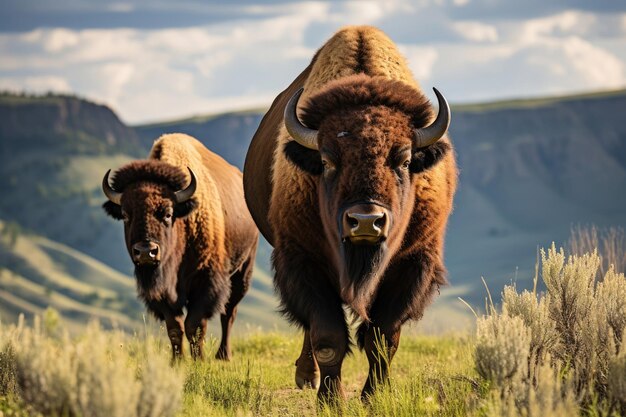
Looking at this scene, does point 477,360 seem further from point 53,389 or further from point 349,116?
point 53,389

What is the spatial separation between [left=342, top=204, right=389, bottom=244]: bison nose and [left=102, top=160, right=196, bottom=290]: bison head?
406 cm

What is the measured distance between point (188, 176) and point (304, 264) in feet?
13.3

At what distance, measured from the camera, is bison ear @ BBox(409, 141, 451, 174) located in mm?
6449

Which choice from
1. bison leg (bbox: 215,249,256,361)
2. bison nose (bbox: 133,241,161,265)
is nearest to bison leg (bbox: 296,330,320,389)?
bison nose (bbox: 133,241,161,265)

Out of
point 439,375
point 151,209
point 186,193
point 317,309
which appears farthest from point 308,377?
point 186,193

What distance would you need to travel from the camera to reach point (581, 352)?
5930 millimetres

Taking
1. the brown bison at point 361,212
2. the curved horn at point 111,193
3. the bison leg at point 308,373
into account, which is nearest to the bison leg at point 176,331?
the curved horn at point 111,193

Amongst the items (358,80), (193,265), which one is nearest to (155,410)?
(358,80)

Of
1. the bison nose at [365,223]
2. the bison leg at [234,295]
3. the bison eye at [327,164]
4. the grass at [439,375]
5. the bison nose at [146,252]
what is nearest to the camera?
the grass at [439,375]

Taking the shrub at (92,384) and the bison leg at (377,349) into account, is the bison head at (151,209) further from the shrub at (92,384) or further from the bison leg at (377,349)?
the shrub at (92,384)

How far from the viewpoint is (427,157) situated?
21.5ft

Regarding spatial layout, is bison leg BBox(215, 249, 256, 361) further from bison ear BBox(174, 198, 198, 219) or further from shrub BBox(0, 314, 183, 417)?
shrub BBox(0, 314, 183, 417)

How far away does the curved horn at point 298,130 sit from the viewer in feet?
21.1

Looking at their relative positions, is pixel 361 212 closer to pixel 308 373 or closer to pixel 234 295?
pixel 308 373
